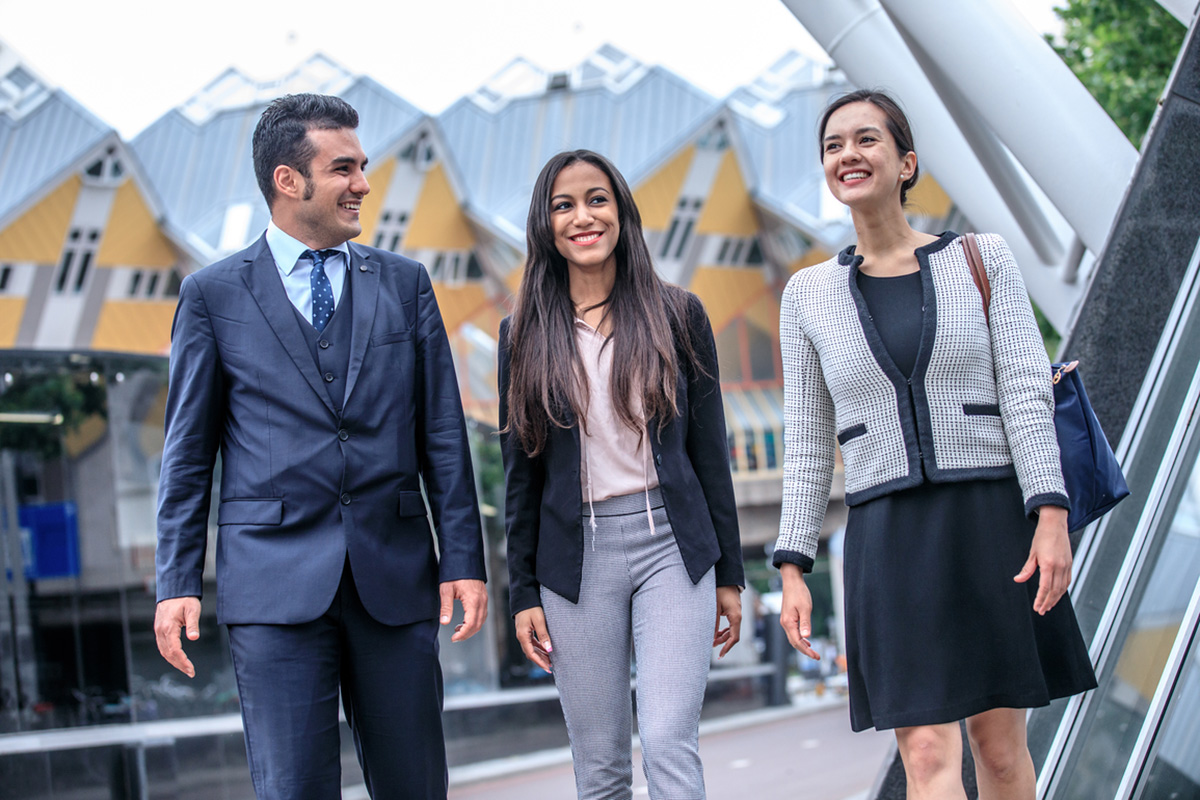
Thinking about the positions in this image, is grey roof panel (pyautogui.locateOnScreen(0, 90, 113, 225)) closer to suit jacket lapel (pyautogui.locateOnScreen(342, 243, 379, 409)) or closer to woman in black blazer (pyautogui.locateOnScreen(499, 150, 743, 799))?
suit jacket lapel (pyautogui.locateOnScreen(342, 243, 379, 409))

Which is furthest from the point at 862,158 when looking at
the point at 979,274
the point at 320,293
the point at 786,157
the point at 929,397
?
the point at 786,157

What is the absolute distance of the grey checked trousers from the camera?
3182 millimetres

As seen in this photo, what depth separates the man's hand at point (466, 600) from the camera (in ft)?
10.5

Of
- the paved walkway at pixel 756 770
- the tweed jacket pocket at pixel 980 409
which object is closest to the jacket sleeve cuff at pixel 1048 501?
the tweed jacket pocket at pixel 980 409

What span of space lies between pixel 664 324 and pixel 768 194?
94.6ft

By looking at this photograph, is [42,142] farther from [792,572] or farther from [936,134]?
[792,572]

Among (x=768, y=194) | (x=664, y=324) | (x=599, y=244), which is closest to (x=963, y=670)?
(x=664, y=324)

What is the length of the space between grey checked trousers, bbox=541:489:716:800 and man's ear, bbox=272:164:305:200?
1.19 metres

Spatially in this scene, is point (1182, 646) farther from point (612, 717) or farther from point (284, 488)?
point (284, 488)

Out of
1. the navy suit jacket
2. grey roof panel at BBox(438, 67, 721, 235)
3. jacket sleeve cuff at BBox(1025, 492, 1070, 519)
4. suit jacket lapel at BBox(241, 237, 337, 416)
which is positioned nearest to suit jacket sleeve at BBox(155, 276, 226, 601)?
the navy suit jacket

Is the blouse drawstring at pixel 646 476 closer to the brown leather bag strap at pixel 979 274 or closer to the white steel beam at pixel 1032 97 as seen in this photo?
the brown leather bag strap at pixel 979 274

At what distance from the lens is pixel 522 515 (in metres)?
3.42

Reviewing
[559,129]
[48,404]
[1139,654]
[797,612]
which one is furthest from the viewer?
[559,129]

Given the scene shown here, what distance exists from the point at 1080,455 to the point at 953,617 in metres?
0.52
